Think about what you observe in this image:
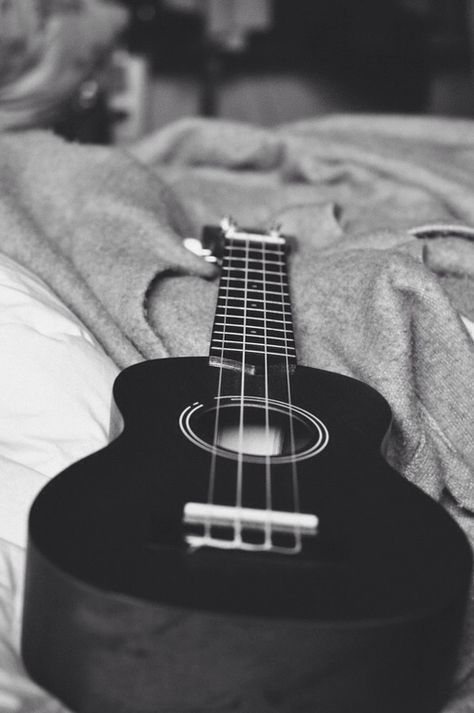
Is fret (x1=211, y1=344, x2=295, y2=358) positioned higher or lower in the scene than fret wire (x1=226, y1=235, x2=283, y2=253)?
higher

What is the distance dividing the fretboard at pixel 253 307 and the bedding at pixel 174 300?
0.07 feet

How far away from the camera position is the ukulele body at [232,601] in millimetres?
394

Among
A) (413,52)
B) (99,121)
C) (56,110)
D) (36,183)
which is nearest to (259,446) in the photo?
(36,183)

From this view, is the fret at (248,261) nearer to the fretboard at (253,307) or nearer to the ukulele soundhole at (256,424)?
the fretboard at (253,307)

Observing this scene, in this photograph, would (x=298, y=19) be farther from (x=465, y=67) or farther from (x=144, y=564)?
(x=144, y=564)

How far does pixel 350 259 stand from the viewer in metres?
0.80

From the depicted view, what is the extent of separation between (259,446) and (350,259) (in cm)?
27

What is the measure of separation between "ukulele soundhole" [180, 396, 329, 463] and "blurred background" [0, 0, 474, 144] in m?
1.41

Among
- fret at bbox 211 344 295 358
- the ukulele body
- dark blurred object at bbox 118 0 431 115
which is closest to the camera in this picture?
the ukulele body

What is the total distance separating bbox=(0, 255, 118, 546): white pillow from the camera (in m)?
0.59

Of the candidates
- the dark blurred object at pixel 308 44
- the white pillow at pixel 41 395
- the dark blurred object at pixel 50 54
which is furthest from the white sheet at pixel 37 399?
the dark blurred object at pixel 308 44

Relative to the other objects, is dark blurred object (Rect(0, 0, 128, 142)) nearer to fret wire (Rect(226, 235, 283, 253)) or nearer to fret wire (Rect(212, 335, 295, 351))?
fret wire (Rect(226, 235, 283, 253))

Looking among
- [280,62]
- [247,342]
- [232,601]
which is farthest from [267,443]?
[280,62]

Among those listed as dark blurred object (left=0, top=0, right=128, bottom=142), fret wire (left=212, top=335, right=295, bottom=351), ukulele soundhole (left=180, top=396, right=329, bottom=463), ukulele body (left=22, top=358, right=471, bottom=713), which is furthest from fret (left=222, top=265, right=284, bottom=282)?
dark blurred object (left=0, top=0, right=128, bottom=142)
